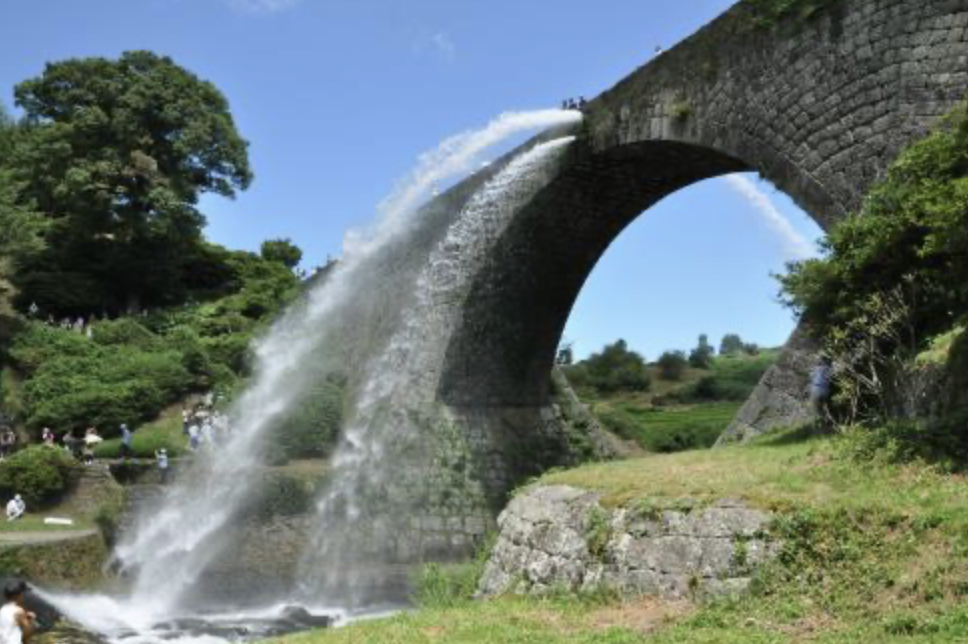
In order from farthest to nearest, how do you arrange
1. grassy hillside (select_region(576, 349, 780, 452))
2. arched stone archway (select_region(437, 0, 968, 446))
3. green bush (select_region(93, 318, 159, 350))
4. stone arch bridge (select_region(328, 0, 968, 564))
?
1. green bush (select_region(93, 318, 159, 350))
2. grassy hillside (select_region(576, 349, 780, 452))
3. stone arch bridge (select_region(328, 0, 968, 564))
4. arched stone archway (select_region(437, 0, 968, 446))

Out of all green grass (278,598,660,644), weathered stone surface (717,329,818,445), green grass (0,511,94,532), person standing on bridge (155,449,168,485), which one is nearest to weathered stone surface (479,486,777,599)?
green grass (278,598,660,644)

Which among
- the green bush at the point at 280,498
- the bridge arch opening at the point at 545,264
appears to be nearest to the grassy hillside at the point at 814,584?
the bridge arch opening at the point at 545,264

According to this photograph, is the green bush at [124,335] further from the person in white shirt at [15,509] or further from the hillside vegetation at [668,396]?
the hillside vegetation at [668,396]

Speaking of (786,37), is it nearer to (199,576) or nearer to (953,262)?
(953,262)

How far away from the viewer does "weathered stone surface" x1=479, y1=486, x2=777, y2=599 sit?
735cm

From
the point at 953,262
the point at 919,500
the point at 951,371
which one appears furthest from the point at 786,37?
the point at 919,500

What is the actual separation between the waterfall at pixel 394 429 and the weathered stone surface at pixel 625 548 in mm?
8538

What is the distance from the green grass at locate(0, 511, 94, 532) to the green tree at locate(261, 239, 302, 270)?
2364cm

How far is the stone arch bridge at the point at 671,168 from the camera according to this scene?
11945 mm

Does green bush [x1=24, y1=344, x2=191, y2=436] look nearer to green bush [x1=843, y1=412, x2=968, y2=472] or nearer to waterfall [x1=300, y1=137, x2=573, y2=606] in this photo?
waterfall [x1=300, y1=137, x2=573, y2=606]

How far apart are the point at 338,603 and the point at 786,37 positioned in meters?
11.5

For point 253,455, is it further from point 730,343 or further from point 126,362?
point 730,343

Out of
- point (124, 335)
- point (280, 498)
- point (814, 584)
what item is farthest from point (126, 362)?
point (814, 584)

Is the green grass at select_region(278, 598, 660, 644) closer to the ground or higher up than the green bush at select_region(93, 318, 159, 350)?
closer to the ground
